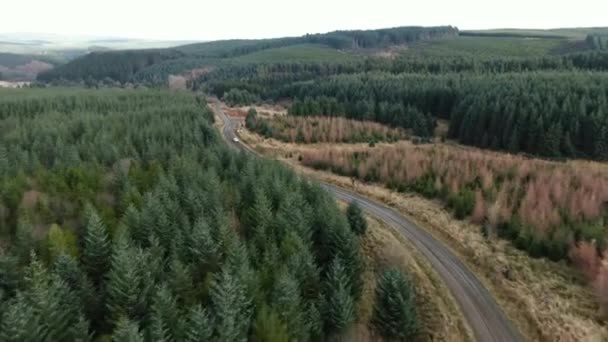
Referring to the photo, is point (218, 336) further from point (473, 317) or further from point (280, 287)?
point (473, 317)

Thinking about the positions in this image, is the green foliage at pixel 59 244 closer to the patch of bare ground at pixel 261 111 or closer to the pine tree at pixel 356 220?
the pine tree at pixel 356 220

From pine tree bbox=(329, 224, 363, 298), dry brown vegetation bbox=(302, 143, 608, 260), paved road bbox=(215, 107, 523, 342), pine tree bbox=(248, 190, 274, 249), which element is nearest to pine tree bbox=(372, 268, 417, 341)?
pine tree bbox=(329, 224, 363, 298)

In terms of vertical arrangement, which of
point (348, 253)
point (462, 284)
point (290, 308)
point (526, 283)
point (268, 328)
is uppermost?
point (268, 328)

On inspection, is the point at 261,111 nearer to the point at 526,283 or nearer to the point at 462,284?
the point at 462,284

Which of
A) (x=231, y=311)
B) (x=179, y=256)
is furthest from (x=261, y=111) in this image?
(x=231, y=311)

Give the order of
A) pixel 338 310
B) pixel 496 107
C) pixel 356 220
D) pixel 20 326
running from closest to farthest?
pixel 20 326, pixel 338 310, pixel 356 220, pixel 496 107

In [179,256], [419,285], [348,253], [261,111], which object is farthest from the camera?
[261,111]

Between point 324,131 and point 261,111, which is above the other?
point 324,131
